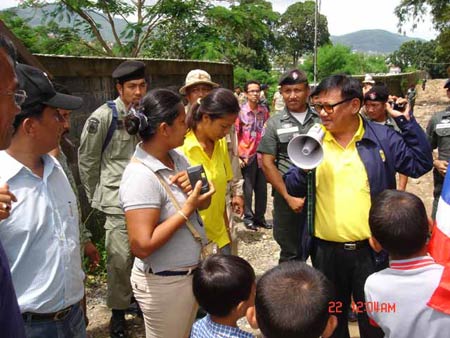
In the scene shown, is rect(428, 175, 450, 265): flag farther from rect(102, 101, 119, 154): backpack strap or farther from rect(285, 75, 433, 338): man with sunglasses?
rect(102, 101, 119, 154): backpack strap

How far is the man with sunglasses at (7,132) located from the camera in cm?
129

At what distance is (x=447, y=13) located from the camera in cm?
2184

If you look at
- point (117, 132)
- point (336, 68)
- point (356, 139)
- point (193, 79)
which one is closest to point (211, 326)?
point (356, 139)

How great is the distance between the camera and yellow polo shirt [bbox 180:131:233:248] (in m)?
2.96

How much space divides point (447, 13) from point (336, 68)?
1584cm

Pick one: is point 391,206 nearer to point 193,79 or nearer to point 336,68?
point 193,79

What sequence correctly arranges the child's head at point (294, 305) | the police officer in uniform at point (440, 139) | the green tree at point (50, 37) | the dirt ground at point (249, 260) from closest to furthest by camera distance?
the child's head at point (294, 305)
the dirt ground at point (249, 260)
the police officer in uniform at point (440, 139)
the green tree at point (50, 37)

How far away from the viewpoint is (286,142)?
12.7 ft

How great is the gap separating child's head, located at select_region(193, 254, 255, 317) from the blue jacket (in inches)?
37.6

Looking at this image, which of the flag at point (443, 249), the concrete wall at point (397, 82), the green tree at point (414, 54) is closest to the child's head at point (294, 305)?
the flag at point (443, 249)

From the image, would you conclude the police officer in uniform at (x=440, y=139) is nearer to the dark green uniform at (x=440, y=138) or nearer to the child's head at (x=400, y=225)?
the dark green uniform at (x=440, y=138)

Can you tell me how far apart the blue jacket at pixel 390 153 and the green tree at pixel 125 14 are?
6552mm

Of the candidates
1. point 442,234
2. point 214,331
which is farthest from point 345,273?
point 214,331

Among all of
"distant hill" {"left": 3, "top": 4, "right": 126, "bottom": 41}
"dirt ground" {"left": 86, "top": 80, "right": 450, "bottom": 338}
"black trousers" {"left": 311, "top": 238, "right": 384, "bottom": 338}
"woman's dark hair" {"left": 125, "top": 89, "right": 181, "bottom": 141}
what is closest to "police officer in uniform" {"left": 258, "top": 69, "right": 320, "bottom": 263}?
"dirt ground" {"left": 86, "top": 80, "right": 450, "bottom": 338}
